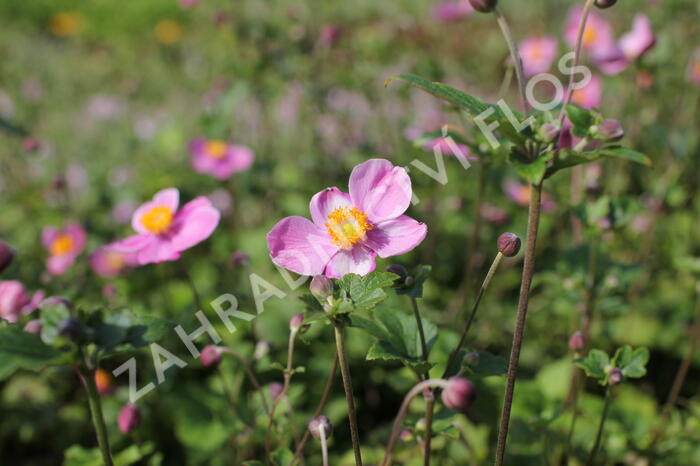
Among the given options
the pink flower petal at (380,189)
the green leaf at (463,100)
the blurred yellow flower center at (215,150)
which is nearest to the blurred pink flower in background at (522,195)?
the blurred yellow flower center at (215,150)

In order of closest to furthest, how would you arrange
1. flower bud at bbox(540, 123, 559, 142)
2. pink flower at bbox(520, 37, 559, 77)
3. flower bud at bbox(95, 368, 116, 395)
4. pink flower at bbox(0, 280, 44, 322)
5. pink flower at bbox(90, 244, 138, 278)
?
flower bud at bbox(540, 123, 559, 142) < pink flower at bbox(0, 280, 44, 322) < flower bud at bbox(95, 368, 116, 395) < pink flower at bbox(90, 244, 138, 278) < pink flower at bbox(520, 37, 559, 77)

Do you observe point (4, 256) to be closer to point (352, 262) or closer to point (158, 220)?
point (158, 220)

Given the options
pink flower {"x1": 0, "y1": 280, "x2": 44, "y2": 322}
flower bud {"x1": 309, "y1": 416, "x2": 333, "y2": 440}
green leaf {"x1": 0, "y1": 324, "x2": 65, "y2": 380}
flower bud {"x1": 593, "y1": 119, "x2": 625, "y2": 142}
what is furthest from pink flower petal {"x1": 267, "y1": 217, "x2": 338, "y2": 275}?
pink flower {"x1": 0, "y1": 280, "x2": 44, "y2": 322}

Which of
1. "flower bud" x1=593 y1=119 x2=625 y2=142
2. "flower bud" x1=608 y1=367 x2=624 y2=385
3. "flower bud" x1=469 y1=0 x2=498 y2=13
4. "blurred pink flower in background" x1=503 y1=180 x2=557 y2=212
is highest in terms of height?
"flower bud" x1=469 y1=0 x2=498 y2=13

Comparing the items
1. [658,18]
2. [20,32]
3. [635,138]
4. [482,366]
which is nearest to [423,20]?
[658,18]

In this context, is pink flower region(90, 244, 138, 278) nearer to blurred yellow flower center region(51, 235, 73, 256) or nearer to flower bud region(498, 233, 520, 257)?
blurred yellow flower center region(51, 235, 73, 256)

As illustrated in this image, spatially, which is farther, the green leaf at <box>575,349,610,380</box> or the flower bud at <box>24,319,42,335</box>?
the green leaf at <box>575,349,610,380</box>
